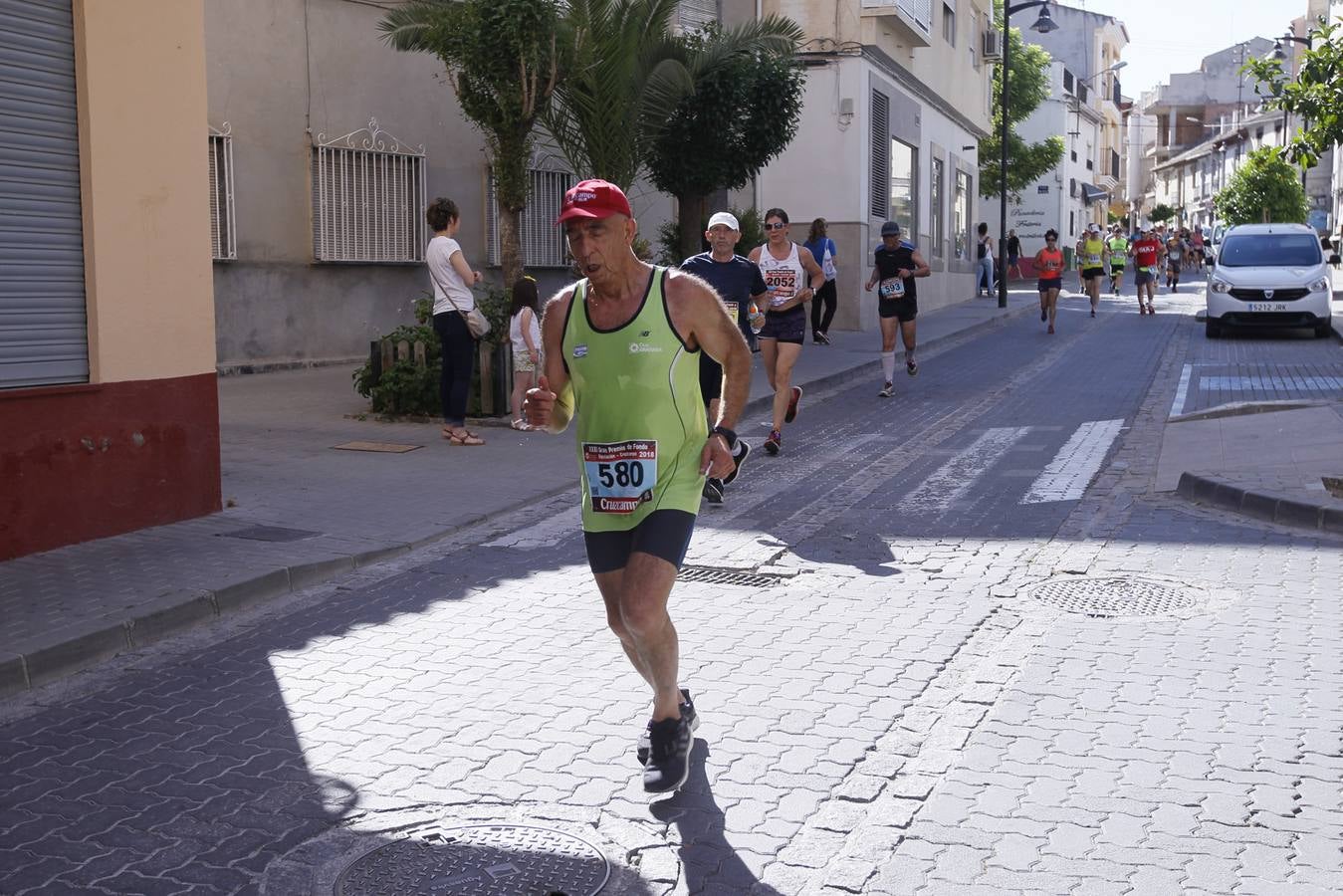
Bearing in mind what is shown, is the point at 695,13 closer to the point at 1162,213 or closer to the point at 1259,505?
the point at 1259,505

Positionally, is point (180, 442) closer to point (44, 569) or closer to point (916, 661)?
point (44, 569)

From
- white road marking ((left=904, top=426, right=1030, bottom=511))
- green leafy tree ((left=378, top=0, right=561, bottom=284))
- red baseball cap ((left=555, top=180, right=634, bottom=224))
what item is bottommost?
white road marking ((left=904, top=426, right=1030, bottom=511))

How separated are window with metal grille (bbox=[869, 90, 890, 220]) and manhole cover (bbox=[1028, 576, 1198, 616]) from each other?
20493mm

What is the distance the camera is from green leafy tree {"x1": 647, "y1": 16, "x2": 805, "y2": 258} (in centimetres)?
1912

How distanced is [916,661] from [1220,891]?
88.4 inches

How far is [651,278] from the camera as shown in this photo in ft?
15.3

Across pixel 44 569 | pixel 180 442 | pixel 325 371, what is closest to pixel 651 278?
pixel 44 569

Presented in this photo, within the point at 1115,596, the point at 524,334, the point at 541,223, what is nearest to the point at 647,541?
the point at 1115,596

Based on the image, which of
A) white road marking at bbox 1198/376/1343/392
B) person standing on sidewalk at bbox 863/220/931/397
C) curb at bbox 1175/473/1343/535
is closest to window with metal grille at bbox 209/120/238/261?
person standing on sidewalk at bbox 863/220/931/397

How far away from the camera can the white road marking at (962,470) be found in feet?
31.9

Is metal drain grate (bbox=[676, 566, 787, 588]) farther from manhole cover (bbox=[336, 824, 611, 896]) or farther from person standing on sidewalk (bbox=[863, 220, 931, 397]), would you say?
person standing on sidewalk (bbox=[863, 220, 931, 397])

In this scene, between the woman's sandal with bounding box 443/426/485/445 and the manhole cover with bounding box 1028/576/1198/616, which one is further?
the woman's sandal with bounding box 443/426/485/445

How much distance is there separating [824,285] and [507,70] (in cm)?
908

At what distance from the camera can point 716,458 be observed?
4.61 metres
